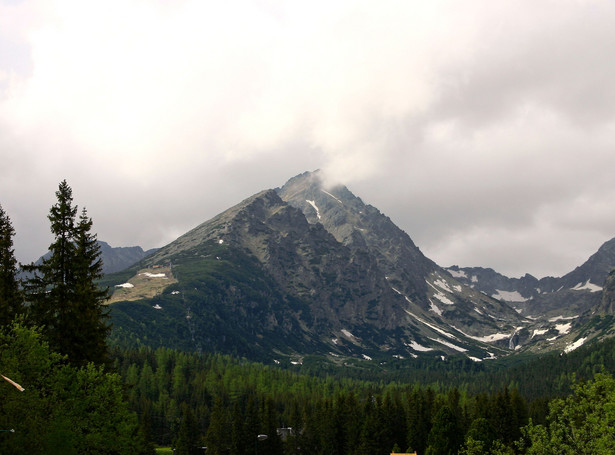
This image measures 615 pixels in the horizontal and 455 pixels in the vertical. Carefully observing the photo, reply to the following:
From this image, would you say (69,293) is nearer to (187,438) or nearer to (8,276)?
(8,276)

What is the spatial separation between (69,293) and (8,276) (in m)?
6.36

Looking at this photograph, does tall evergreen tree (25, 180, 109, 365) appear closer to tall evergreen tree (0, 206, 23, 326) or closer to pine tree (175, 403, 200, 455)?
tall evergreen tree (0, 206, 23, 326)

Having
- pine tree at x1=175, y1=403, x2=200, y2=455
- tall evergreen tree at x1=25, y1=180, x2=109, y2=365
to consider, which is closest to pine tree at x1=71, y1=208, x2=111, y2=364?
tall evergreen tree at x1=25, y1=180, x2=109, y2=365

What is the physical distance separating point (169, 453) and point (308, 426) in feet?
134

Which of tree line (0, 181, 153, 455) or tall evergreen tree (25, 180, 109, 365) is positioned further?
tall evergreen tree (25, 180, 109, 365)

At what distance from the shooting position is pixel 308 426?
15550cm

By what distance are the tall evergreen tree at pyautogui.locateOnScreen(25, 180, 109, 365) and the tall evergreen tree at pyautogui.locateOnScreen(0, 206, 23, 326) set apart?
1.43 m

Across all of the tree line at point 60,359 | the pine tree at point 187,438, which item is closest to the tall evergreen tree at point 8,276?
the tree line at point 60,359

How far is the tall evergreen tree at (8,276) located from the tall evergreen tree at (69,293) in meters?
1.43

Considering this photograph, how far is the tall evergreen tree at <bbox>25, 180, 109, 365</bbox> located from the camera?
196 feet

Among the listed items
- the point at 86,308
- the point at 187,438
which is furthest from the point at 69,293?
the point at 187,438

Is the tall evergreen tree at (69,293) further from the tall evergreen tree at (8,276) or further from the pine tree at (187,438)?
the pine tree at (187,438)

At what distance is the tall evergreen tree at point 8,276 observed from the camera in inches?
2264

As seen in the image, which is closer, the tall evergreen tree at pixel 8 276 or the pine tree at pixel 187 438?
the tall evergreen tree at pixel 8 276
